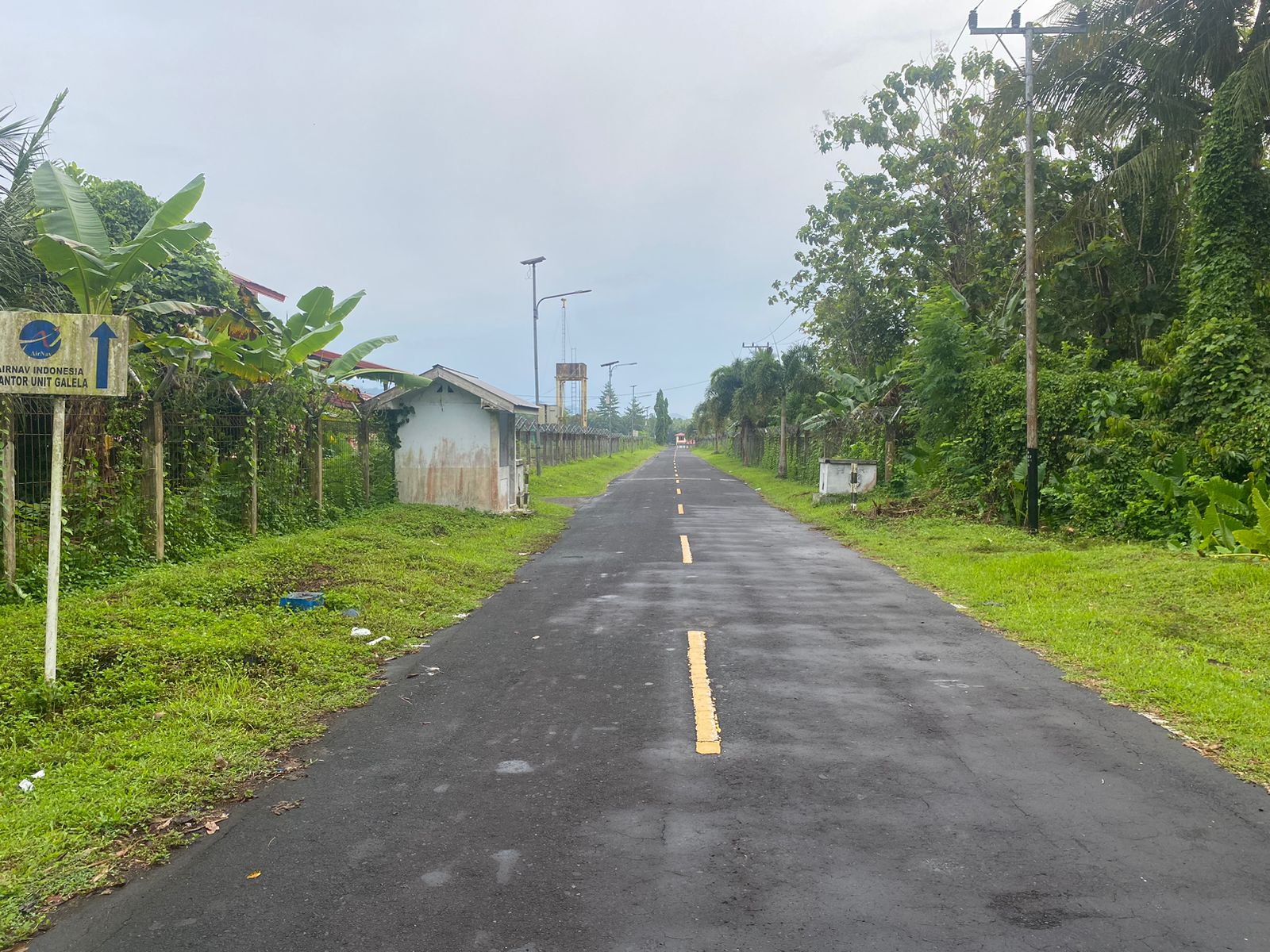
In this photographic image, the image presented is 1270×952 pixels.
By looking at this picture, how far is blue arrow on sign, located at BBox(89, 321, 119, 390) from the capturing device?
6.09 meters

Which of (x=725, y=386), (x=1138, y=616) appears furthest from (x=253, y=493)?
(x=725, y=386)

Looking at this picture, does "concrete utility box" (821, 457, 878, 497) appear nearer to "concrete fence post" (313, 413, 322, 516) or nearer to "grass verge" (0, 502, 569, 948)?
"concrete fence post" (313, 413, 322, 516)

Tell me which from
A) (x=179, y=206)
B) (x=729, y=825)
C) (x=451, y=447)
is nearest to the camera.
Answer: (x=729, y=825)

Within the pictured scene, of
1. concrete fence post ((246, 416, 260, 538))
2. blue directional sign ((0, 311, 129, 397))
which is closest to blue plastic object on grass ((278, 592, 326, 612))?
blue directional sign ((0, 311, 129, 397))

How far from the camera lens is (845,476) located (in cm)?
2306

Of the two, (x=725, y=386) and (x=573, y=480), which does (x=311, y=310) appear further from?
(x=725, y=386)

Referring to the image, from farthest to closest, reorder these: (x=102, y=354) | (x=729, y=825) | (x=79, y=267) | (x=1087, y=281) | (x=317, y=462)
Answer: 1. (x=1087, y=281)
2. (x=317, y=462)
3. (x=79, y=267)
4. (x=102, y=354)
5. (x=729, y=825)

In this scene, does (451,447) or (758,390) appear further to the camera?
(758,390)

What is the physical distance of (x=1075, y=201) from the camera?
2045cm

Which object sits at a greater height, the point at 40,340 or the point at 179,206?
the point at 179,206

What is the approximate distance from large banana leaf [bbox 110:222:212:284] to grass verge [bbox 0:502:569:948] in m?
3.31

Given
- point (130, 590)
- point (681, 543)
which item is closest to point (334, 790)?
point (130, 590)

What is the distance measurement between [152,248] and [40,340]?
154 inches

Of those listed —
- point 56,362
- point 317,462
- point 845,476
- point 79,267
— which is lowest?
point 845,476
